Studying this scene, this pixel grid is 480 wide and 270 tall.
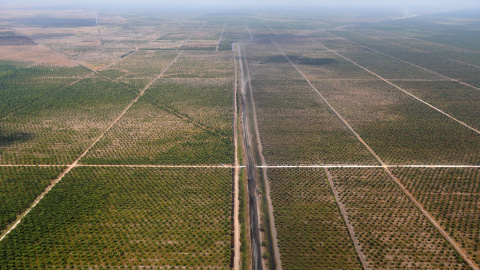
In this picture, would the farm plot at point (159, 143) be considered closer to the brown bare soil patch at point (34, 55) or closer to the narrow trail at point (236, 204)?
the narrow trail at point (236, 204)

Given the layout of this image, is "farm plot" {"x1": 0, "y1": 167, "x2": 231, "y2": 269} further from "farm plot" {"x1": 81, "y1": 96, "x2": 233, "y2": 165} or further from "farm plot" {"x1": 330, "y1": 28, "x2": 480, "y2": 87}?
"farm plot" {"x1": 330, "y1": 28, "x2": 480, "y2": 87}

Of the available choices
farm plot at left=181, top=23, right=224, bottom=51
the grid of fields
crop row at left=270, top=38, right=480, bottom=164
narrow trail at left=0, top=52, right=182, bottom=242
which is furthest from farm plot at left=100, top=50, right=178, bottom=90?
crop row at left=270, top=38, right=480, bottom=164

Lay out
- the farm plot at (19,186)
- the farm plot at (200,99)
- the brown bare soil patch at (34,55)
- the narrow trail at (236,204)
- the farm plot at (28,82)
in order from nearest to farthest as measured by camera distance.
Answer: the narrow trail at (236,204)
the farm plot at (19,186)
the farm plot at (200,99)
the farm plot at (28,82)
the brown bare soil patch at (34,55)

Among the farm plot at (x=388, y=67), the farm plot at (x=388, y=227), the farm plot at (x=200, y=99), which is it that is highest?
the farm plot at (x=388, y=67)

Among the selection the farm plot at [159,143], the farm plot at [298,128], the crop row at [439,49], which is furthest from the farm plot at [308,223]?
the crop row at [439,49]

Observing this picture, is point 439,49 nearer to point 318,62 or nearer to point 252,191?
point 318,62

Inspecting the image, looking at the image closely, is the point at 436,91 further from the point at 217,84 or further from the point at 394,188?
the point at 217,84

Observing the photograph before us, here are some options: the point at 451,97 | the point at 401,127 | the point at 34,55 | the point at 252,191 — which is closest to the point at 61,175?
the point at 252,191
